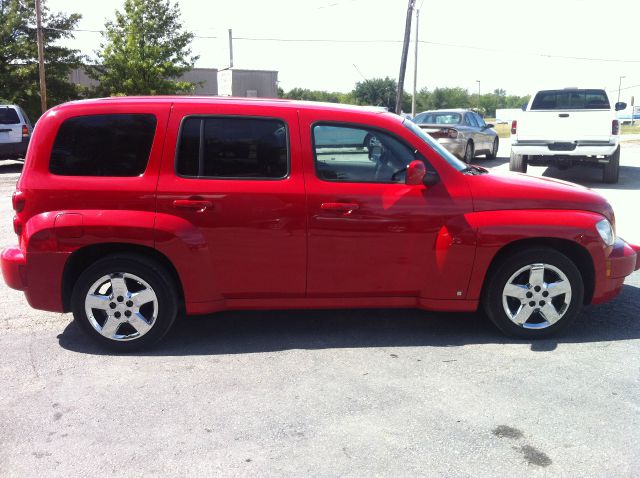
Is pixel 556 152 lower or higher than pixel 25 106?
lower

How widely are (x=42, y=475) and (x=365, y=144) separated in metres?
2.91

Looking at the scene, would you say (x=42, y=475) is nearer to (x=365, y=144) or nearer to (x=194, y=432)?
(x=194, y=432)

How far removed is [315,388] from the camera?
3885 mm

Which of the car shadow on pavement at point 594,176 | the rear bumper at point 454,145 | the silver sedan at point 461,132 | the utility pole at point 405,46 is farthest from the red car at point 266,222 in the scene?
the utility pole at point 405,46

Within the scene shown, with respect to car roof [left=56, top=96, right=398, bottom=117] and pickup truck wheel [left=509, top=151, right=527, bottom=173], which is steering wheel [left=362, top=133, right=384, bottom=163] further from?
pickup truck wheel [left=509, top=151, right=527, bottom=173]

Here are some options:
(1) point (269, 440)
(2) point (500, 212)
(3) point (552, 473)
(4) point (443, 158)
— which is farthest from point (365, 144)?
(3) point (552, 473)

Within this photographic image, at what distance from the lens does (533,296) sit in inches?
181

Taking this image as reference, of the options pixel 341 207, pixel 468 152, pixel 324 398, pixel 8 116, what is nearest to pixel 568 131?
pixel 468 152

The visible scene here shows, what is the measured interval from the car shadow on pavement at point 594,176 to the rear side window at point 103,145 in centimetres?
1130

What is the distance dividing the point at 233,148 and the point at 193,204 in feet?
1.61

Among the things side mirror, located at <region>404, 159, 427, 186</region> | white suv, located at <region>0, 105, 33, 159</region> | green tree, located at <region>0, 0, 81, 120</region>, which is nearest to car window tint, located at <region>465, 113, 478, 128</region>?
white suv, located at <region>0, 105, 33, 159</region>

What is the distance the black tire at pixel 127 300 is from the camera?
4.32 metres

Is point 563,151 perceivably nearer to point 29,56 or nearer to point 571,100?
point 571,100

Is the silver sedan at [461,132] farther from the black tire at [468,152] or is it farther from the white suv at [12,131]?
the white suv at [12,131]
